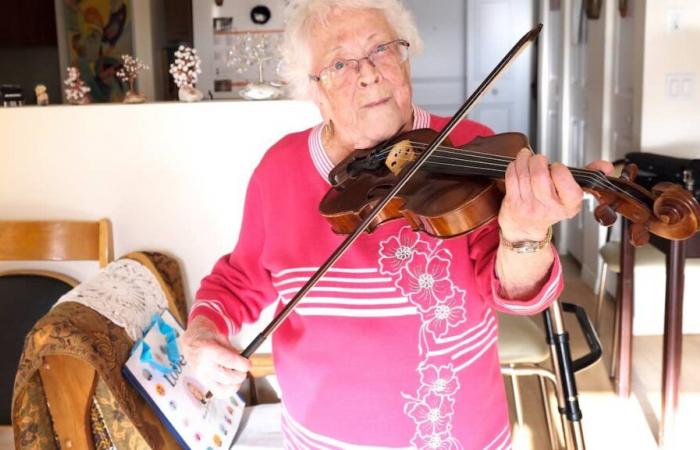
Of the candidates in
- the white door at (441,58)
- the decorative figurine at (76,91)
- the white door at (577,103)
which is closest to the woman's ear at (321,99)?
the decorative figurine at (76,91)

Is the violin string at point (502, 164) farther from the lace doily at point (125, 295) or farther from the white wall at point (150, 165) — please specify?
the white wall at point (150, 165)

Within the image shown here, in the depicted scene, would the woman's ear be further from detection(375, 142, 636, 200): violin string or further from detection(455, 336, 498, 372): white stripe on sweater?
detection(455, 336, 498, 372): white stripe on sweater

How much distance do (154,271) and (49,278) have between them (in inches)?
15.4

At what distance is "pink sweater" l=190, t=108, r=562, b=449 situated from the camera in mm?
1091

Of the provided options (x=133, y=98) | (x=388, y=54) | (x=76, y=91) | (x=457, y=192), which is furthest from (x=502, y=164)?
(x=76, y=91)

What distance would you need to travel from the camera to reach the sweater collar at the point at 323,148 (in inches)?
47.1

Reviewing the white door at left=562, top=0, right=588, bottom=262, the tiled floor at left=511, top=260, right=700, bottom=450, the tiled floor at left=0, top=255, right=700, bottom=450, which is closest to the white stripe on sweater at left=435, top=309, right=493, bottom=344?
the tiled floor at left=0, top=255, right=700, bottom=450

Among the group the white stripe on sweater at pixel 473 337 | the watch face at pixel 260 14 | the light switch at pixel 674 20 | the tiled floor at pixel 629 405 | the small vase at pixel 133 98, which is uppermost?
the watch face at pixel 260 14

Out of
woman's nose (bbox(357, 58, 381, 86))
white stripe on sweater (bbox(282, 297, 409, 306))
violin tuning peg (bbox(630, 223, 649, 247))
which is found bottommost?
white stripe on sweater (bbox(282, 297, 409, 306))

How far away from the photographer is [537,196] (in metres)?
0.85

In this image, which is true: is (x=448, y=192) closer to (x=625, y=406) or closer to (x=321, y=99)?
(x=321, y=99)

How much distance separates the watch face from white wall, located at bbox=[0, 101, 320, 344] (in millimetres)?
3205

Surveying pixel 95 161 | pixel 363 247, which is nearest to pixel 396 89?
pixel 363 247

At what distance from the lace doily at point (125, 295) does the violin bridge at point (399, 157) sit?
863mm
